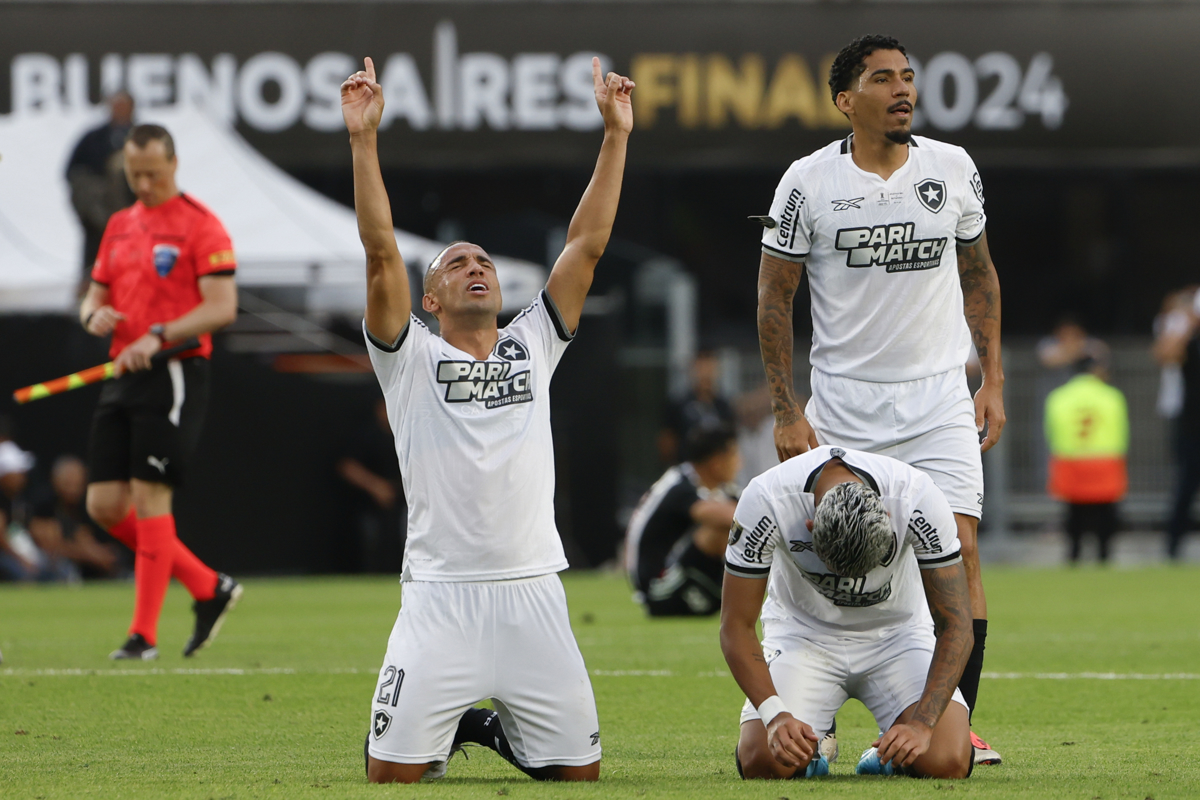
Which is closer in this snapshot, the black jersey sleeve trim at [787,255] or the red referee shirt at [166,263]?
the black jersey sleeve trim at [787,255]

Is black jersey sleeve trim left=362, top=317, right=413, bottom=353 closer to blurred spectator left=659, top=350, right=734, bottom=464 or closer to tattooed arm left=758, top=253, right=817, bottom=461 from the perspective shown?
tattooed arm left=758, top=253, right=817, bottom=461

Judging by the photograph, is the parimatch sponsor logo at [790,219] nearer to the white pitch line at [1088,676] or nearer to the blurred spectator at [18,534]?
the white pitch line at [1088,676]

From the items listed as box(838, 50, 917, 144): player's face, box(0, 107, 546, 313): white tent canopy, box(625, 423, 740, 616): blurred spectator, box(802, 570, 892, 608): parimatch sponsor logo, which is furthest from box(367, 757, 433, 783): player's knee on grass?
box(0, 107, 546, 313): white tent canopy

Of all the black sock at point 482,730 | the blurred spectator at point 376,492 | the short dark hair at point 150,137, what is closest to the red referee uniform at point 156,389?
the short dark hair at point 150,137

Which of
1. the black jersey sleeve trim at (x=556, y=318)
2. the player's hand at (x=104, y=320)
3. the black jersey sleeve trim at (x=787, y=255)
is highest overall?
the black jersey sleeve trim at (x=787, y=255)

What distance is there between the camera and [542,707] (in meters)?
4.91

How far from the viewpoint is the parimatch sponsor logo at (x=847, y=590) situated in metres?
5.03

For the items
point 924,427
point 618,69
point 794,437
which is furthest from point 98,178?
point 924,427

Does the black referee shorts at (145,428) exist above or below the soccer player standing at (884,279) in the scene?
below

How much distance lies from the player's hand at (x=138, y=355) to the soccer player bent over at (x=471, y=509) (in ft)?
9.66

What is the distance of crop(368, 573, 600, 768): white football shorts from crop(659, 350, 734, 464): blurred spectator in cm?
1106

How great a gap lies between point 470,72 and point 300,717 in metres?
14.6

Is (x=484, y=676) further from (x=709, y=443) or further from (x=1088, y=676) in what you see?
(x=709, y=443)

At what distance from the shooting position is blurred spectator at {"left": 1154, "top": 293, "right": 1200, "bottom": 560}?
16234 mm
